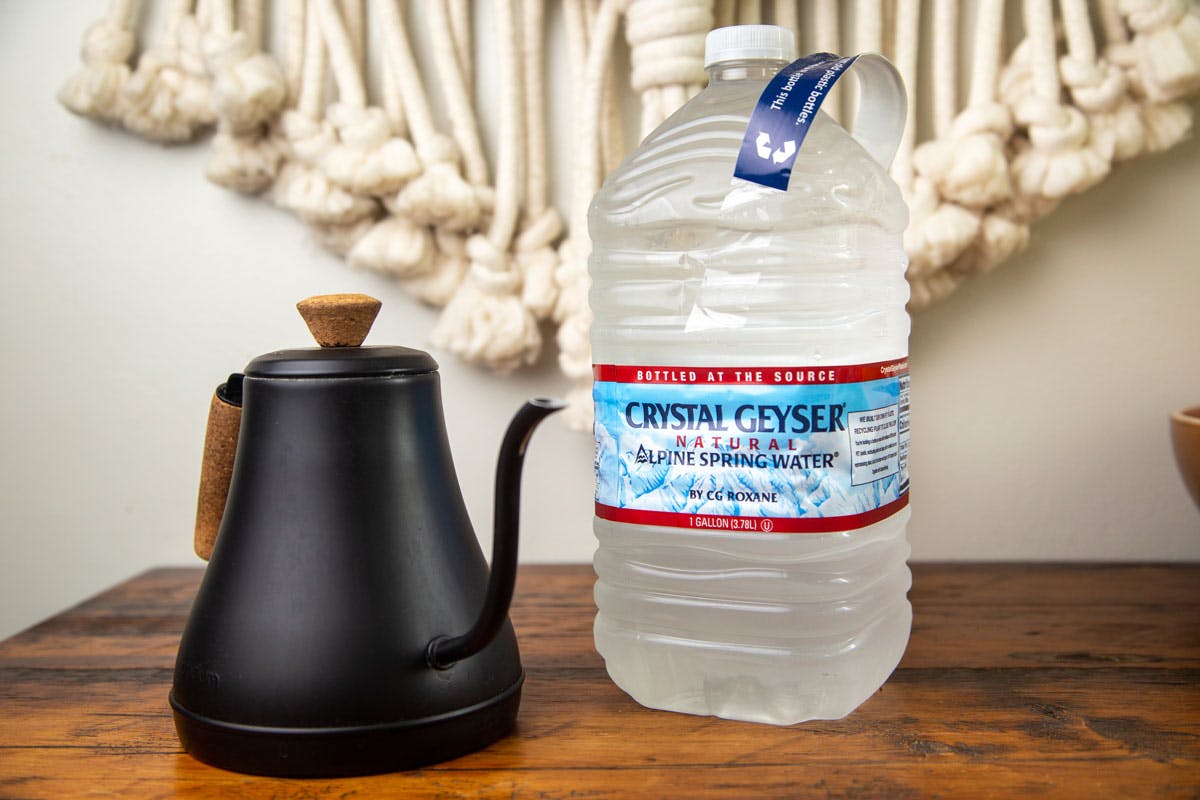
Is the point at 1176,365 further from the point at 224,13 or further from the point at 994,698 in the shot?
the point at 224,13

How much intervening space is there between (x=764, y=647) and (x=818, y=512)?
0.47 feet

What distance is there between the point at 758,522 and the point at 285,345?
0.71 metres

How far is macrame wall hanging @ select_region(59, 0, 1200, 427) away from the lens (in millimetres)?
1005

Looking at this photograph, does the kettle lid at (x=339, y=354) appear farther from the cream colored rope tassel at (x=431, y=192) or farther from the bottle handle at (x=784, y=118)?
the cream colored rope tassel at (x=431, y=192)

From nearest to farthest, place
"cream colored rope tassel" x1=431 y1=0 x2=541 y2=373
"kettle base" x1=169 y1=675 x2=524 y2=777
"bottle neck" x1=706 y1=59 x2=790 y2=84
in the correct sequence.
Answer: "kettle base" x1=169 y1=675 x2=524 y2=777
"bottle neck" x1=706 y1=59 x2=790 y2=84
"cream colored rope tassel" x1=431 y1=0 x2=541 y2=373

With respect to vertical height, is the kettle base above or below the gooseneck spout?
below

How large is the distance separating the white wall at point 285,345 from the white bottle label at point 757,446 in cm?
46

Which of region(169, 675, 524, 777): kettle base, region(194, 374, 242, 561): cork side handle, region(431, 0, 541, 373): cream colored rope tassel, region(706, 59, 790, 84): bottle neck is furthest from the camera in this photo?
region(431, 0, 541, 373): cream colored rope tassel

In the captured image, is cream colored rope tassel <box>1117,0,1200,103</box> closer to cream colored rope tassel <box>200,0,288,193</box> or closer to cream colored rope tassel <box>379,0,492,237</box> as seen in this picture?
cream colored rope tassel <box>379,0,492,237</box>

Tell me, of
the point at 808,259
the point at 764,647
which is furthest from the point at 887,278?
the point at 764,647

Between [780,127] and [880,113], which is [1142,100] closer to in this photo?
[880,113]

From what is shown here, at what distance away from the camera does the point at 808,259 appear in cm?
80

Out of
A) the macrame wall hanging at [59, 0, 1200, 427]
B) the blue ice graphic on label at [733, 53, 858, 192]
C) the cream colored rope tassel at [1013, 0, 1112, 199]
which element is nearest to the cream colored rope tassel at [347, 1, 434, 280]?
the macrame wall hanging at [59, 0, 1200, 427]

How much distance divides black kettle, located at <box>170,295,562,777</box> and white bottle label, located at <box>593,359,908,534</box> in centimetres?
13
